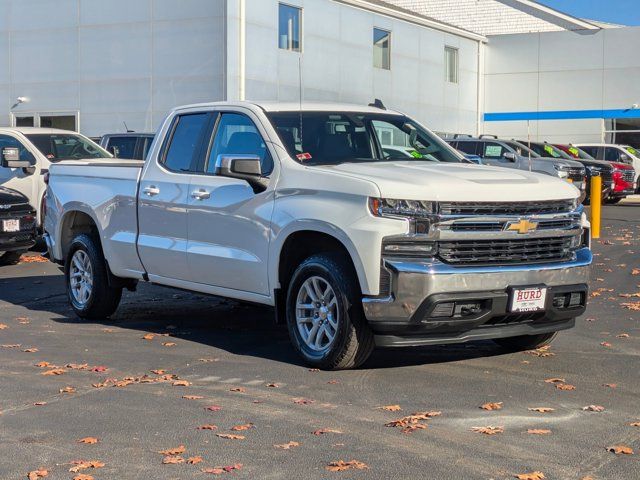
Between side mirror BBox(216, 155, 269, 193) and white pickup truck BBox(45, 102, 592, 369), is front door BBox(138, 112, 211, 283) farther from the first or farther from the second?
side mirror BBox(216, 155, 269, 193)

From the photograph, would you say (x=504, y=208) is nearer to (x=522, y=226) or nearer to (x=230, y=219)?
(x=522, y=226)

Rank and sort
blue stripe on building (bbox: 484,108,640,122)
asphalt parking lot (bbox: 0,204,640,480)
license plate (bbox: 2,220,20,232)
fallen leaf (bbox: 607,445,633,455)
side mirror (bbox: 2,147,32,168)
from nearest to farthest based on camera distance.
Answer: asphalt parking lot (bbox: 0,204,640,480) < fallen leaf (bbox: 607,445,633,455) < license plate (bbox: 2,220,20,232) < side mirror (bbox: 2,147,32,168) < blue stripe on building (bbox: 484,108,640,122)

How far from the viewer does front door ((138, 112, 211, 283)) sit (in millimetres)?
9312

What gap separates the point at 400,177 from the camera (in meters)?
7.64

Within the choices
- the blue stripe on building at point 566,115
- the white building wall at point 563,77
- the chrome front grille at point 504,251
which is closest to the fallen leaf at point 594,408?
the chrome front grille at point 504,251

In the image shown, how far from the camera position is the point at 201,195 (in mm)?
9031

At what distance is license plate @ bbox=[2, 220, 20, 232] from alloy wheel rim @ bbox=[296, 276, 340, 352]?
796 cm

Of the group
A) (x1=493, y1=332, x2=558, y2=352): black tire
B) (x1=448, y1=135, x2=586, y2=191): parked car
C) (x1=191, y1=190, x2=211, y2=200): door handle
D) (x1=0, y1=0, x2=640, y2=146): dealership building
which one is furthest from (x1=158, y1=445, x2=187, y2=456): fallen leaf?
(x1=0, y1=0, x2=640, y2=146): dealership building

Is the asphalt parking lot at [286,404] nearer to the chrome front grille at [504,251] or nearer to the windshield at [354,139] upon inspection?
the chrome front grille at [504,251]

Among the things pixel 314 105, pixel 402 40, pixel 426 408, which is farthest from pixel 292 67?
pixel 426 408

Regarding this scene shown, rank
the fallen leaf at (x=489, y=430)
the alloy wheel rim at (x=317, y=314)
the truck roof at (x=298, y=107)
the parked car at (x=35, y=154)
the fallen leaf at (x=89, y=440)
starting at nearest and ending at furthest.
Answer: the fallen leaf at (x=89, y=440) → the fallen leaf at (x=489, y=430) → the alloy wheel rim at (x=317, y=314) → the truck roof at (x=298, y=107) → the parked car at (x=35, y=154)

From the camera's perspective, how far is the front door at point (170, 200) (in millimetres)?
9312

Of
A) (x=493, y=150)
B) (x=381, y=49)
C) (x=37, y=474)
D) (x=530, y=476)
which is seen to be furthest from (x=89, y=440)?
(x=381, y=49)

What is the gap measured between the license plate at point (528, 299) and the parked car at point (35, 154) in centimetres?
1043
